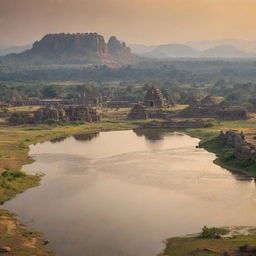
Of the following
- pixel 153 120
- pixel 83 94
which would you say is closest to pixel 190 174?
pixel 153 120

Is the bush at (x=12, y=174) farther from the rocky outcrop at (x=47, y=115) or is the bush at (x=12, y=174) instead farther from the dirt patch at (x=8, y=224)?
the rocky outcrop at (x=47, y=115)

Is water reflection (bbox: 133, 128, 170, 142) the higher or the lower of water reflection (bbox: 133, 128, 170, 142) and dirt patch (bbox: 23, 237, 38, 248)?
the higher

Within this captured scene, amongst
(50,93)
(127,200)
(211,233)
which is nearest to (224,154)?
(127,200)

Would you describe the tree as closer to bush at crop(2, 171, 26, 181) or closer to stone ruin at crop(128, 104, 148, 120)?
stone ruin at crop(128, 104, 148, 120)

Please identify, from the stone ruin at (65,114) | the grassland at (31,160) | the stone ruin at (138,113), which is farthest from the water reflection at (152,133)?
the stone ruin at (65,114)

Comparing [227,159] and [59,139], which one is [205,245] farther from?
[59,139]

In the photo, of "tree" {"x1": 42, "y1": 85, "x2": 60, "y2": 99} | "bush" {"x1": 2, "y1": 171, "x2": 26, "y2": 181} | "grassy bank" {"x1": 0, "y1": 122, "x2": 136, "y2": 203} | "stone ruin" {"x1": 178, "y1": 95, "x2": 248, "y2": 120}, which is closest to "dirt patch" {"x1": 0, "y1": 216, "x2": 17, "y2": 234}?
"grassy bank" {"x1": 0, "y1": 122, "x2": 136, "y2": 203}

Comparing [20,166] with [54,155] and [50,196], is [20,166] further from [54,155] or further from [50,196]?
[50,196]

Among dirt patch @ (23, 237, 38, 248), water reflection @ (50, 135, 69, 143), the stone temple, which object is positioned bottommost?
dirt patch @ (23, 237, 38, 248)
